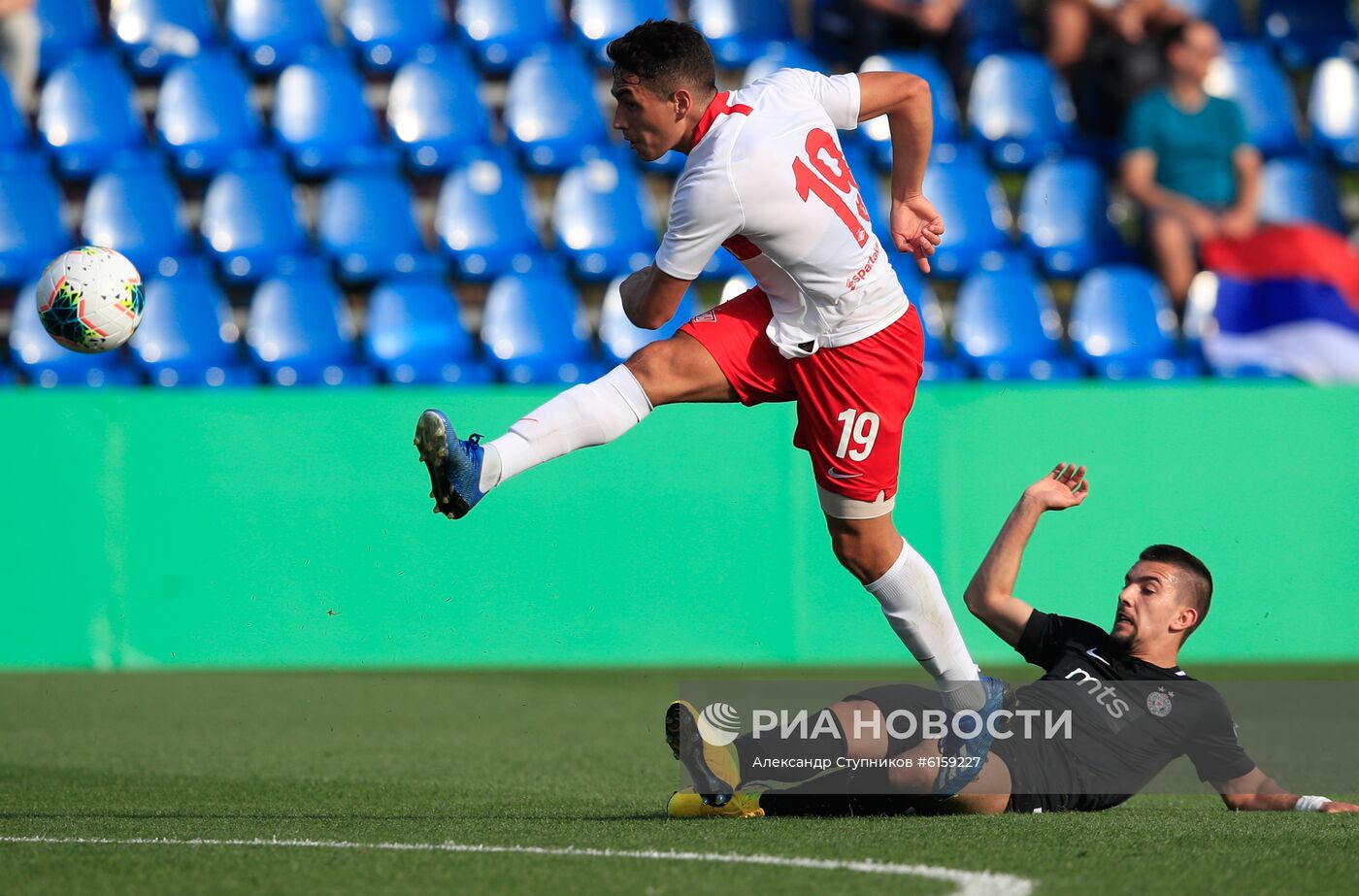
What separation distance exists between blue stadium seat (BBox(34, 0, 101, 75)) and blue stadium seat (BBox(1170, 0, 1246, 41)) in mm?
7379

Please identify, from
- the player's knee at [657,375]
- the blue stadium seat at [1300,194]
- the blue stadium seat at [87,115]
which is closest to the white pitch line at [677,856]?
the player's knee at [657,375]

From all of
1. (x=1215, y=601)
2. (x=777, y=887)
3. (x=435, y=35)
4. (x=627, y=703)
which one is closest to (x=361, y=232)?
(x=435, y=35)

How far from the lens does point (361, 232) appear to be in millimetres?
9914

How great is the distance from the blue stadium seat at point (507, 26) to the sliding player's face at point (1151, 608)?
7187mm

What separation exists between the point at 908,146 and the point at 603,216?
5.38m

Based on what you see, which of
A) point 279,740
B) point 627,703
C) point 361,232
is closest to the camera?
point 279,740

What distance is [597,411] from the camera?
4473mm

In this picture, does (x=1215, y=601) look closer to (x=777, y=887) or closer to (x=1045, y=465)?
(x=1045, y=465)

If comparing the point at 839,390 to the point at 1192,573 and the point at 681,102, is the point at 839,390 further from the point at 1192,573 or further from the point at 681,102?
the point at 1192,573

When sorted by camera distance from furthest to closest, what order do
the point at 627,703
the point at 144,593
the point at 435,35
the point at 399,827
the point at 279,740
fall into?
the point at 435,35 → the point at 144,593 → the point at 627,703 → the point at 279,740 → the point at 399,827

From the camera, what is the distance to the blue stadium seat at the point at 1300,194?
425 inches

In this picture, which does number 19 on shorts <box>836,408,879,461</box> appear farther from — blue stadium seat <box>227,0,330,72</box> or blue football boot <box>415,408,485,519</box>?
blue stadium seat <box>227,0,330,72</box>

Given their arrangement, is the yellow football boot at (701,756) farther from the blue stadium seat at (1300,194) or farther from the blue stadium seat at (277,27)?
the blue stadium seat at (1300,194)

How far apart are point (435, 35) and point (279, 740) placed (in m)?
5.96
